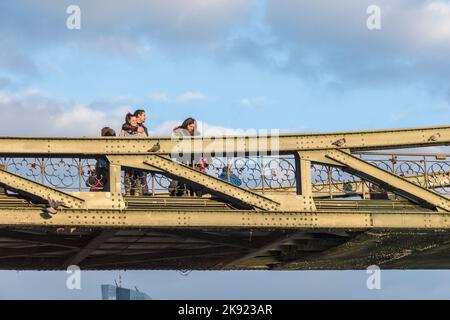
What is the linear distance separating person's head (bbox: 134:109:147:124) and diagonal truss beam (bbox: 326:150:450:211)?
14.4 feet

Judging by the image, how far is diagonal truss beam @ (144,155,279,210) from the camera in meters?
22.8

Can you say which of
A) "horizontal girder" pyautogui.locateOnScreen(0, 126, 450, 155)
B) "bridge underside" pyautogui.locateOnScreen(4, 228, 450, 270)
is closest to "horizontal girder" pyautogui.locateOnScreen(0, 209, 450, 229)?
"bridge underside" pyautogui.locateOnScreen(4, 228, 450, 270)

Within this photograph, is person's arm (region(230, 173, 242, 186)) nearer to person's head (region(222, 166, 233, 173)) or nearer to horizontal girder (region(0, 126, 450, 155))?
person's head (region(222, 166, 233, 173))

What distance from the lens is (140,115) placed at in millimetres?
23688

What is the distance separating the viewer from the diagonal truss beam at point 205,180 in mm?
22812

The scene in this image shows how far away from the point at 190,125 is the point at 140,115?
1.21m

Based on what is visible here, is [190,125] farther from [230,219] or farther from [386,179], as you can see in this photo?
[386,179]

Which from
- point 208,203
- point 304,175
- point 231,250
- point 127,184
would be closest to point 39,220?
point 127,184

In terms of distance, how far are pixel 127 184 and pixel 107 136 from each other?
126 centimetres

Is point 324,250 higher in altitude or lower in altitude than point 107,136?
lower

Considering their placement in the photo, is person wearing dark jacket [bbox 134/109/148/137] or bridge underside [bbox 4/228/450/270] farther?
bridge underside [bbox 4/228/450/270]
